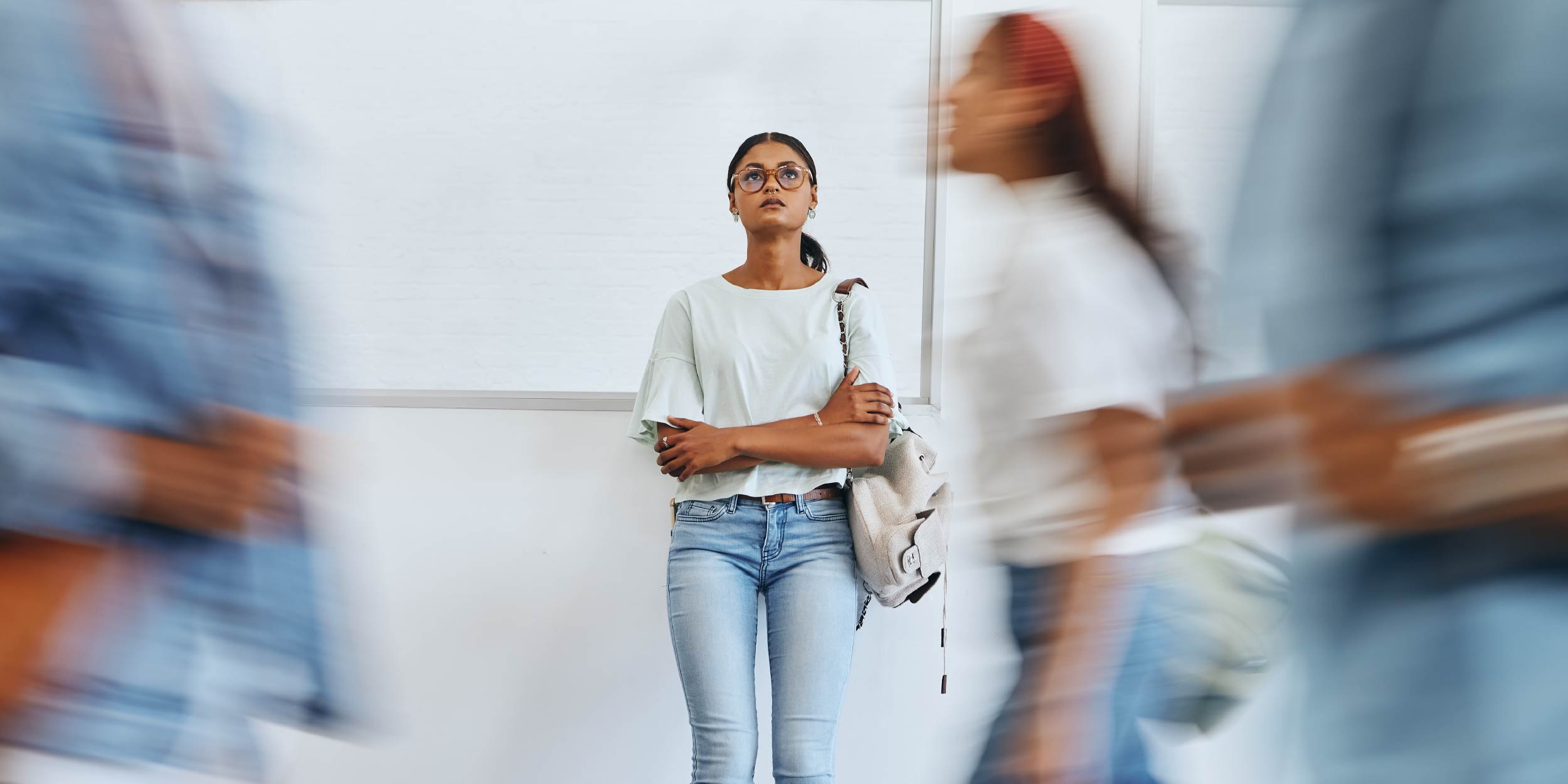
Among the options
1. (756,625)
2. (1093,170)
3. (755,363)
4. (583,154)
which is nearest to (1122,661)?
(1093,170)

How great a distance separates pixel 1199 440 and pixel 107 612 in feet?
2.76

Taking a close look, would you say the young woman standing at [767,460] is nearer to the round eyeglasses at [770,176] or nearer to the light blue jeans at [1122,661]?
the round eyeglasses at [770,176]

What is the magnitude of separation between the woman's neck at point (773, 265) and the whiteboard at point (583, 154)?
1.01 ft

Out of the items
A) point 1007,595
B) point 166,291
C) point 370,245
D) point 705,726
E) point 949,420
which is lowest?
point 705,726

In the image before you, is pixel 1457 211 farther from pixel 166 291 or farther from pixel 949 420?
pixel 949 420

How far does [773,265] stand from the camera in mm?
2119

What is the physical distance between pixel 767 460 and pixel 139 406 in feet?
4.33

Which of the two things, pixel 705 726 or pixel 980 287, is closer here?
pixel 980 287

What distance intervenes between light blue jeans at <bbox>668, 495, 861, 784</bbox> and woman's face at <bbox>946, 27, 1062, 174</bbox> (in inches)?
38.4

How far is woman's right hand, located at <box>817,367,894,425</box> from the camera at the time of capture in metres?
1.94

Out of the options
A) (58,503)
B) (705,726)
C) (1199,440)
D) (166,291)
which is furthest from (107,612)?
(705,726)

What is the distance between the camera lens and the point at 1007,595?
1.14 m

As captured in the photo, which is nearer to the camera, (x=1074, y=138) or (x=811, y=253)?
(x=1074, y=138)

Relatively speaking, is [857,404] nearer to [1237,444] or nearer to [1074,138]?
[1074,138]
